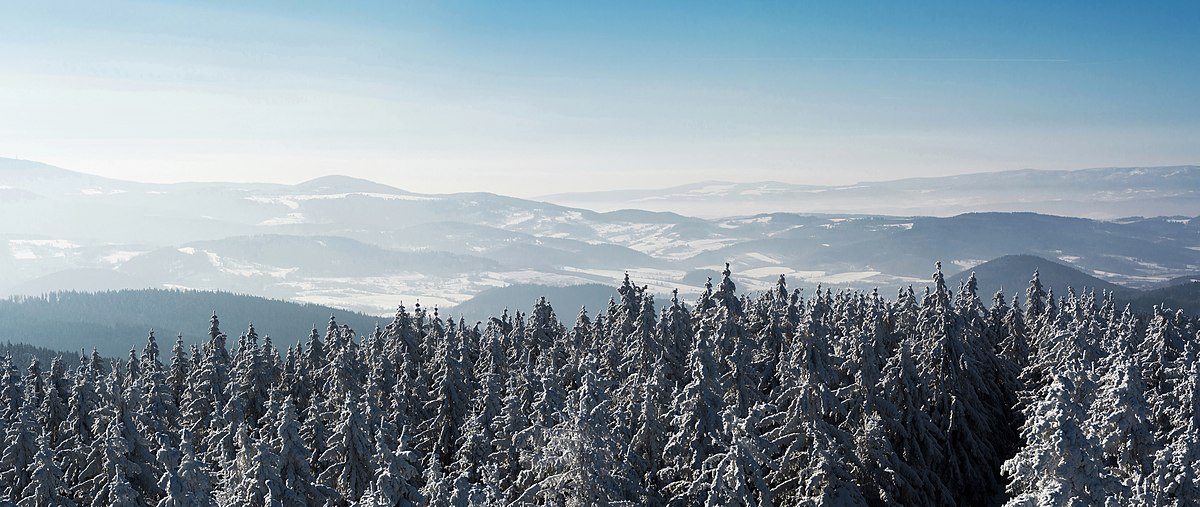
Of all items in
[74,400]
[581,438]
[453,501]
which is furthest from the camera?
[74,400]

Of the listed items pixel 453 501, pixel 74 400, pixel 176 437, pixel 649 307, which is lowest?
pixel 176 437

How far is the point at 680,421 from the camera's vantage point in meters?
28.6

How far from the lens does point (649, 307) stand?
4262cm

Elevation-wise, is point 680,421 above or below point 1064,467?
below

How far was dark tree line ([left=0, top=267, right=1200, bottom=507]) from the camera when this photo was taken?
23250mm

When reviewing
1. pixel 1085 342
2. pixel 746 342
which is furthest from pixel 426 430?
pixel 1085 342

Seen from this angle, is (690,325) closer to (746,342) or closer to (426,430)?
(746,342)

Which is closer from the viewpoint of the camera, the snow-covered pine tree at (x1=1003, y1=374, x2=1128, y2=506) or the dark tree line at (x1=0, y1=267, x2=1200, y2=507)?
the snow-covered pine tree at (x1=1003, y1=374, x2=1128, y2=506)

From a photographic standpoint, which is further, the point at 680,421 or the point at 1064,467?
the point at 680,421

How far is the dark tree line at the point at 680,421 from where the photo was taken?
23250mm

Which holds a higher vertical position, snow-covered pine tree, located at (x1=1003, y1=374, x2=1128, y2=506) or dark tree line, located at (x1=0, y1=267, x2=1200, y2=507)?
snow-covered pine tree, located at (x1=1003, y1=374, x2=1128, y2=506)

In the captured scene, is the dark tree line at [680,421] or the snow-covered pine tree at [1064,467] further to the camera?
the dark tree line at [680,421]

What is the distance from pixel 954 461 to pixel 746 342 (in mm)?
11515

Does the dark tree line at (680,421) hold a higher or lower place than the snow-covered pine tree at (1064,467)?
lower
